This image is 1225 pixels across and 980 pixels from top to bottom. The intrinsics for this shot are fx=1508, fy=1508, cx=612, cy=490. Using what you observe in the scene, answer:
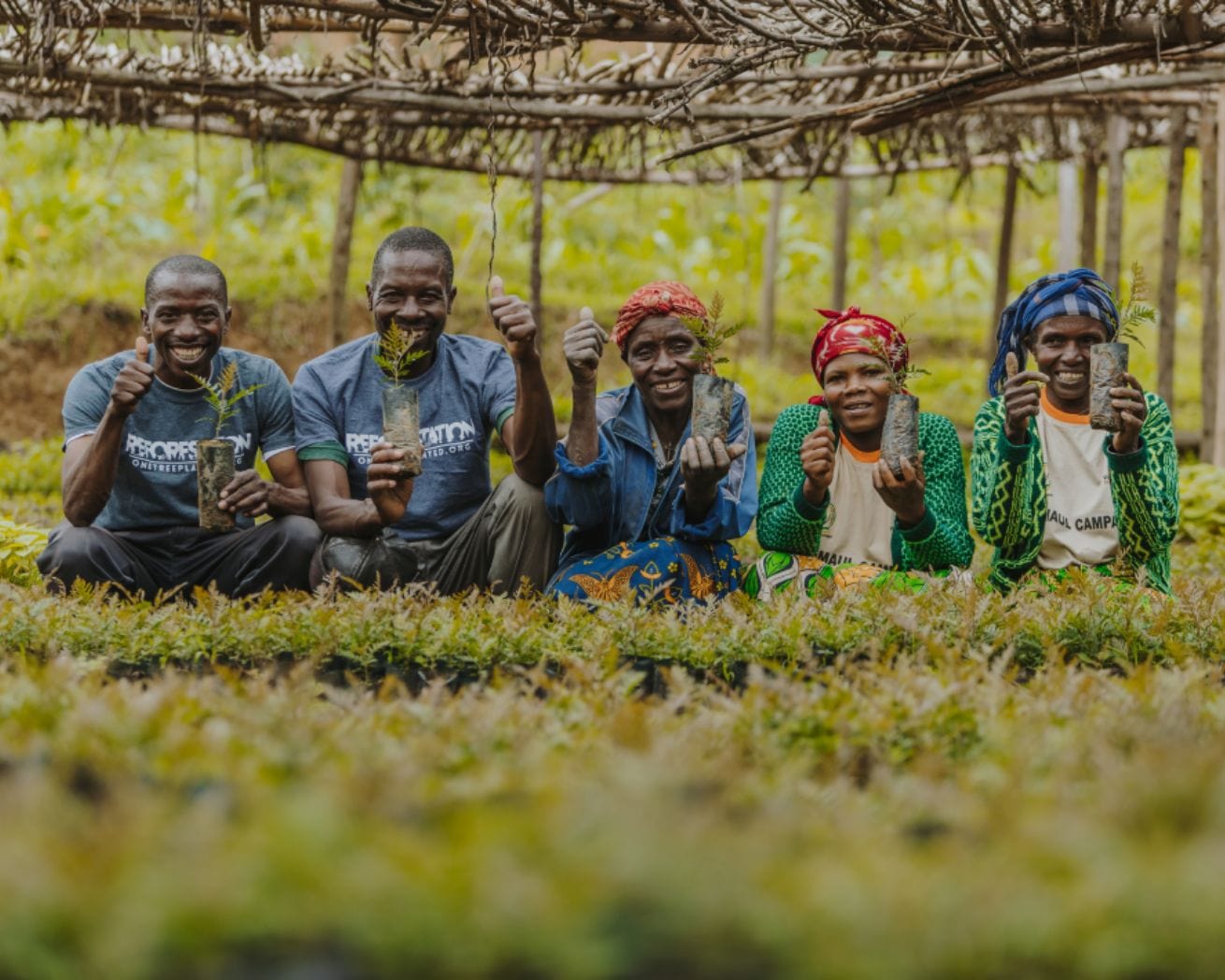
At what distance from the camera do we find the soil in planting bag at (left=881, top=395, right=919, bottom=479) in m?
4.52

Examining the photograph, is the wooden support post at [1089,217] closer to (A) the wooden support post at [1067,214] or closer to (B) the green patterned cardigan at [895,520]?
(A) the wooden support post at [1067,214]

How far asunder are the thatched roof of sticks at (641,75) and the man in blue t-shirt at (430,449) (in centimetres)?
63

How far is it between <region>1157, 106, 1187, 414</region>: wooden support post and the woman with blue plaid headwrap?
3844 millimetres

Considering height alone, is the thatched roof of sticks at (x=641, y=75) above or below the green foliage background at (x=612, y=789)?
above

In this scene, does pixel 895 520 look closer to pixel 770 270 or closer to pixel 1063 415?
pixel 1063 415

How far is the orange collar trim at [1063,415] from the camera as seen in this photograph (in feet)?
16.1

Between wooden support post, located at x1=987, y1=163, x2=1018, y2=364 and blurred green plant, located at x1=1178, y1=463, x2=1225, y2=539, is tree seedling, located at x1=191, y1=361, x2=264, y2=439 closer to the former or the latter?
blurred green plant, located at x1=1178, y1=463, x2=1225, y2=539

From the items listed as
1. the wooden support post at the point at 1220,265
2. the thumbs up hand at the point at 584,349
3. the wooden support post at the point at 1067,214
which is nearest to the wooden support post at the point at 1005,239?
the wooden support post at the point at 1220,265

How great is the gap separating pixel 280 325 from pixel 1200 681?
9346mm

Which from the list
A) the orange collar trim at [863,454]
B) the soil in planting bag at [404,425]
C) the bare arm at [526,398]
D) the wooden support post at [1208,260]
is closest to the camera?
the bare arm at [526,398]

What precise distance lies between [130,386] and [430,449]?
3.32ft

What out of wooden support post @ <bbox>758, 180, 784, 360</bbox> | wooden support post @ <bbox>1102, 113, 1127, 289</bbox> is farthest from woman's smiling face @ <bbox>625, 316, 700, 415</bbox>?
wooden support post @ <bbox>758, 180, 784, 360</bbox>

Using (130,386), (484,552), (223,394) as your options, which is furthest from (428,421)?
(130,386)

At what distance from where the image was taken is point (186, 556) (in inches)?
198
